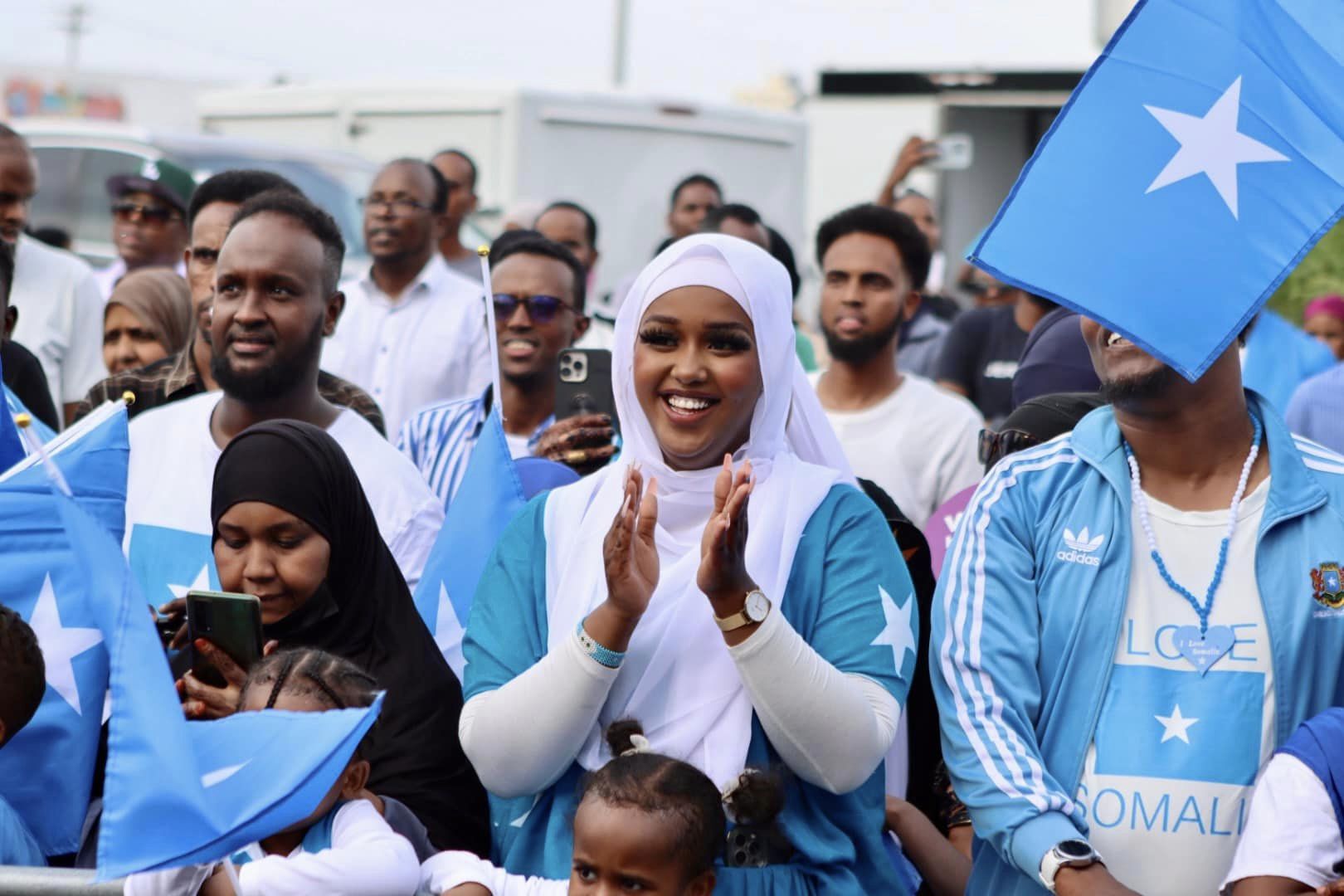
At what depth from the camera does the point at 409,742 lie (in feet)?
13.4

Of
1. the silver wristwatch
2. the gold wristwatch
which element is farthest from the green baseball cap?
the silver wristwatch

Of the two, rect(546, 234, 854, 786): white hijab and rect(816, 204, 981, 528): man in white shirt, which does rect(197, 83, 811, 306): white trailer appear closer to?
rect(816, 204, 981, 528): man in white shirt

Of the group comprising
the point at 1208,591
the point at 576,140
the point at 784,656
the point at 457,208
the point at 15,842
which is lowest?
the point at 15,842

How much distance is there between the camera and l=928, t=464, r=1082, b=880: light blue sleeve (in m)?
3.64

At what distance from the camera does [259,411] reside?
5172 mm

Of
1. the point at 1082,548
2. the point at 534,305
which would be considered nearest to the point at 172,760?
the point at 1082,548

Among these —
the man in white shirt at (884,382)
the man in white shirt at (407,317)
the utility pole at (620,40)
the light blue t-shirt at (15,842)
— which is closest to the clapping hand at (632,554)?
the light blue t-shirt at (15,842)

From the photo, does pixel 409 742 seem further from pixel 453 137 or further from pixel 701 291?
pixel 453 137

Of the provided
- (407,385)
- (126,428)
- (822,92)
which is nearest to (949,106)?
(822,92)

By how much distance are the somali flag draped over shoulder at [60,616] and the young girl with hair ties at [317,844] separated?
39 centimetres

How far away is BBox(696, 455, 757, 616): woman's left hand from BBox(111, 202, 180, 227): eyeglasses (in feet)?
20.6

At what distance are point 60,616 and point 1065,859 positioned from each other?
2103 mm

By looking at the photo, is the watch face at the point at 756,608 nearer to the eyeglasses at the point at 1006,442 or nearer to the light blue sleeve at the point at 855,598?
the light blue sleeve at the point at 855,598

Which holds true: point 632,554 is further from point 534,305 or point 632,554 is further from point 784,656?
point 534,305
